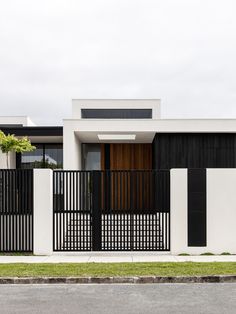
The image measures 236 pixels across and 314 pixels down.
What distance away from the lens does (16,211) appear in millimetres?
13000

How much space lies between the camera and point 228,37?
15.1 m

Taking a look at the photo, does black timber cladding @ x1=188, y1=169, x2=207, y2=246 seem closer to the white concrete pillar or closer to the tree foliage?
the white concrete pillar

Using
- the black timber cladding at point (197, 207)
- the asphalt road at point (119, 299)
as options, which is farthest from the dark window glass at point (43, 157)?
the asphalt road at point (119, 299)

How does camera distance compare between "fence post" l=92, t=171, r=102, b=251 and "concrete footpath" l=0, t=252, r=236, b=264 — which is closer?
"concrete footpath" l=0, t=252, r=236, b=264

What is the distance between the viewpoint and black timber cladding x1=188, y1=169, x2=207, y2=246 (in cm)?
1286

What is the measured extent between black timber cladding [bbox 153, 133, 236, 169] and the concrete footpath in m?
8.00

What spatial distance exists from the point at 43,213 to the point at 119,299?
5370 mm

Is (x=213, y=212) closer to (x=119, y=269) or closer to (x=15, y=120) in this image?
(x=119, y=269)

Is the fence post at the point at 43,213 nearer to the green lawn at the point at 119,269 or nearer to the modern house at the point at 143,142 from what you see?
the green lawn at the point at 119,269

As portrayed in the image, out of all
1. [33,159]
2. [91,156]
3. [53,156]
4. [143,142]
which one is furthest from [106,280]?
[33,159]

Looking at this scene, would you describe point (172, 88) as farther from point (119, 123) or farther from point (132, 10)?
point (132, 10)

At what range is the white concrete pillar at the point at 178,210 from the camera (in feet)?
42.1

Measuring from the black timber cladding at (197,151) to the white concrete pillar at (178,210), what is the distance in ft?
23.9

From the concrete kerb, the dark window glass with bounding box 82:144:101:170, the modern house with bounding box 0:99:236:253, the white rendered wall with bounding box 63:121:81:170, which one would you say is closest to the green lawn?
the concrete kerb
